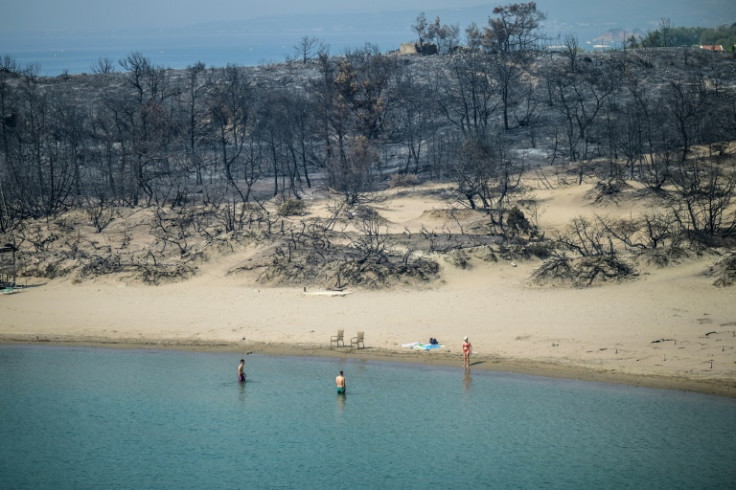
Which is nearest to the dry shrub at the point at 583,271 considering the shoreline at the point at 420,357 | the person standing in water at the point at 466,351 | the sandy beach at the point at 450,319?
the sandy beach at the point at 450,319

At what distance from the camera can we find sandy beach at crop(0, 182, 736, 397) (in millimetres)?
23969

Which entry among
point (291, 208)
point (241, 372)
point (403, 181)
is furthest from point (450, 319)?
point (403, 181)

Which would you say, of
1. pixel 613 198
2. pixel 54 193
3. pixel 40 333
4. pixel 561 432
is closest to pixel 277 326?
pixel 40 333

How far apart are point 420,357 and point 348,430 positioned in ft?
12.9

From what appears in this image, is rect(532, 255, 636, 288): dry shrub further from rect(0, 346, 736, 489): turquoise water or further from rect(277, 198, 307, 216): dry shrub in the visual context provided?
rect(277, 198, 307, 216): dry shrub

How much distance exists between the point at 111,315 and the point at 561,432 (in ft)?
52.0

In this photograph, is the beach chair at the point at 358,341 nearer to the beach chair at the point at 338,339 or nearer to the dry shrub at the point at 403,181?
the beach chair at the point at 338,339

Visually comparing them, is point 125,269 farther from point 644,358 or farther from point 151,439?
point 644,358

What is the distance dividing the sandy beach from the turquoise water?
69 cm

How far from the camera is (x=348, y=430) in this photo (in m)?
22.3

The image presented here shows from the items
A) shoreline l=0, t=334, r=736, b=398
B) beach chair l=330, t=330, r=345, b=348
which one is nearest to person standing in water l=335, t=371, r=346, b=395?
shoreline l=0, t=334, r=736, b=398

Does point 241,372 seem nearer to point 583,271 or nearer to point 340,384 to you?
point 340,384

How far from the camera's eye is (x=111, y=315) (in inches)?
1175

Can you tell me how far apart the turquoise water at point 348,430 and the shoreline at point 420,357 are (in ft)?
1.02
